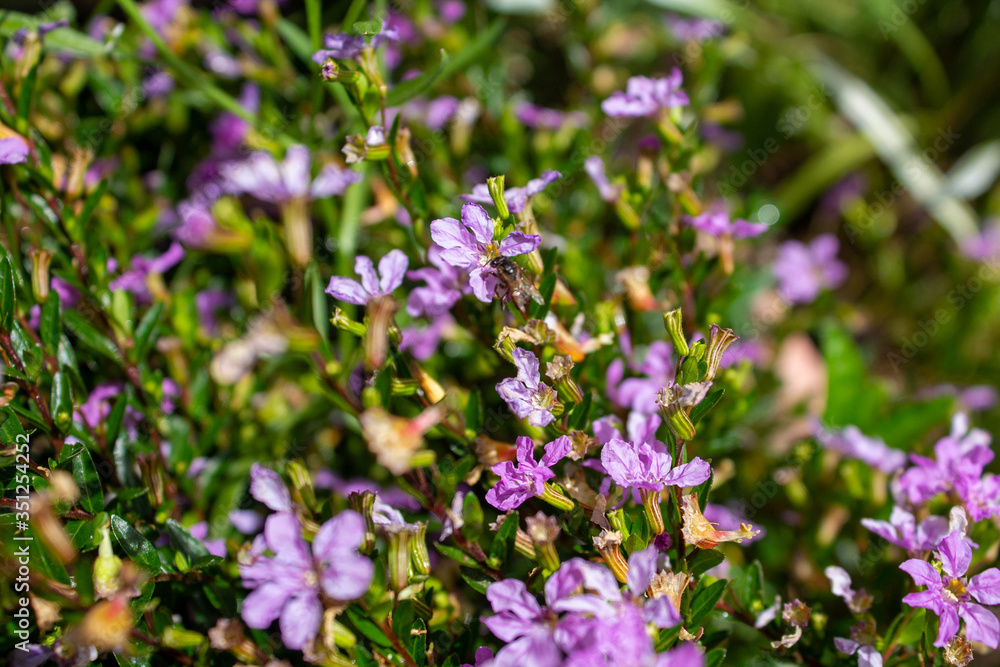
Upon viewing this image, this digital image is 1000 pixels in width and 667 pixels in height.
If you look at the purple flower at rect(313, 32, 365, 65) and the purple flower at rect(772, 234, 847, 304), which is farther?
the purple flower at rect(772, 234, 847, 304)

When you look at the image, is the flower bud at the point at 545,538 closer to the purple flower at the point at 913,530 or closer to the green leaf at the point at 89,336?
the purple flower at the point at 913,530

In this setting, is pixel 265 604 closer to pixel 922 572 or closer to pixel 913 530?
pixel 922 572

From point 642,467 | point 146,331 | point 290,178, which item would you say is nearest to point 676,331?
point 642,467

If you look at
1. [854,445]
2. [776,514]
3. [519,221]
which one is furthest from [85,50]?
[776,514]

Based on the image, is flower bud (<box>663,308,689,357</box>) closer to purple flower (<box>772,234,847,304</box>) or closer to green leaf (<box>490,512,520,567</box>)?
green leaf (<box>490,512,520,567</box>)

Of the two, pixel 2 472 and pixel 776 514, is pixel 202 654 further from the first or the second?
pixel 776 514

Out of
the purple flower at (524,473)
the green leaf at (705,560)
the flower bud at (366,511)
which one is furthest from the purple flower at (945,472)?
the flower bud at (366,511)

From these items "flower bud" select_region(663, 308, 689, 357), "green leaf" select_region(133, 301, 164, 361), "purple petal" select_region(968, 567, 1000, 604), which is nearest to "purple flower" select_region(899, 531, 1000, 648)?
"purple petal" select_region(968, 567, 1000, 604)
